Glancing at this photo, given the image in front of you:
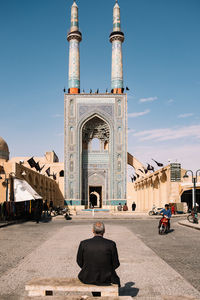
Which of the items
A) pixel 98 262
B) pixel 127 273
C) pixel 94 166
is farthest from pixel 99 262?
pixel 94 166

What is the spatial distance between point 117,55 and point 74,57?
5465 mm

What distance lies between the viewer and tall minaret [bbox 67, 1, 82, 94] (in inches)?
1647

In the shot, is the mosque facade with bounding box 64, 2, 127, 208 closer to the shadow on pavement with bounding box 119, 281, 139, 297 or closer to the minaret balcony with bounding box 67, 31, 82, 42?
the minaret balcony with bounding box 67, 31, 82, 42

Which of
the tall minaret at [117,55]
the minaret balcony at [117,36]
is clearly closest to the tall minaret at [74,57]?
the minaret balcony at [117,36]

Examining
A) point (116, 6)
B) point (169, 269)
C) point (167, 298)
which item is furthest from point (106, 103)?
point (167, 298)

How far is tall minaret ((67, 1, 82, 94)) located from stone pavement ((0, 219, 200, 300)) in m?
34.9

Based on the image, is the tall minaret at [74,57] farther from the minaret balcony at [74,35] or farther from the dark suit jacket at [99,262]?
the dark suit jacket at [99,262]

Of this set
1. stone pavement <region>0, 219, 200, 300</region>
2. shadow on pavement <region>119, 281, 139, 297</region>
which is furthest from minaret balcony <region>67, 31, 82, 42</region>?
shadow on pavement <region>119, 281, 139, 297</region>

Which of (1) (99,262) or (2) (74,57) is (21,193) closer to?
(1) (99,262)

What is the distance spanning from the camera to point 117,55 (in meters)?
42.2

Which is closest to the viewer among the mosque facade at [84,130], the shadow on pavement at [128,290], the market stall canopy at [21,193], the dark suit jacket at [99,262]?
the dark suit jacket at [99,262]

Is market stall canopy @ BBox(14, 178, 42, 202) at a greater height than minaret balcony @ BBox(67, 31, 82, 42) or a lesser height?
lesser

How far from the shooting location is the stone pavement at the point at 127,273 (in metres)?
4.84

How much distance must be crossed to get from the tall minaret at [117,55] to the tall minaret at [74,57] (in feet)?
14.6
